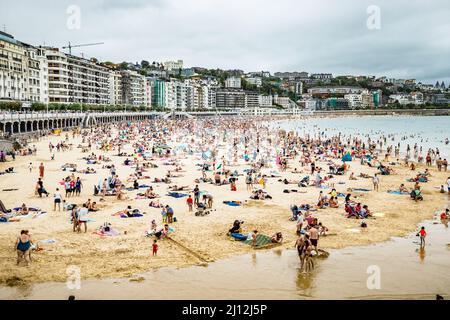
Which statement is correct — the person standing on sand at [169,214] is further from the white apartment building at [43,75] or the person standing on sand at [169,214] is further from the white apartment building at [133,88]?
the white apartment building at [133,88]

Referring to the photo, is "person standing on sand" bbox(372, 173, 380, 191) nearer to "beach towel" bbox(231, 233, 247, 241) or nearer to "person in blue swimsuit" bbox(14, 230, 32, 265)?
"beach towel" bbox(231, 233, 247, 241)

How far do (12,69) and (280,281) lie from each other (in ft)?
237

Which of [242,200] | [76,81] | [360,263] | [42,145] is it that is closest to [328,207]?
[242,200]

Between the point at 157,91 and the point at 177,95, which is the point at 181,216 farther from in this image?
the point at 177,95

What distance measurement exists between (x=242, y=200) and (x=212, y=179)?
244 inches

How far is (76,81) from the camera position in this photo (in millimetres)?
98000

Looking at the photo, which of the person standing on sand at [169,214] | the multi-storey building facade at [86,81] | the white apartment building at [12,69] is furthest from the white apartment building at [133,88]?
the person standing on sand at [169,214]

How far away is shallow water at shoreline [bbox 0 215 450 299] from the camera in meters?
9.31

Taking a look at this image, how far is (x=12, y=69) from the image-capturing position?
69.9 metres

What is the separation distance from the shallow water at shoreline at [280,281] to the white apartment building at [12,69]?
63.4 metres

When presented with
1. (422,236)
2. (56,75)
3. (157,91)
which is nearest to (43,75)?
(56,75)

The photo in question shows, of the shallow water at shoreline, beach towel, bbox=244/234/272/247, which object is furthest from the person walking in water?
beach towel, bbox=244/234/272/247

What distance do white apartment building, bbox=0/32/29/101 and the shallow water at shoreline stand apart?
63.4m

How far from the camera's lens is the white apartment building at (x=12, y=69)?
66.5m
